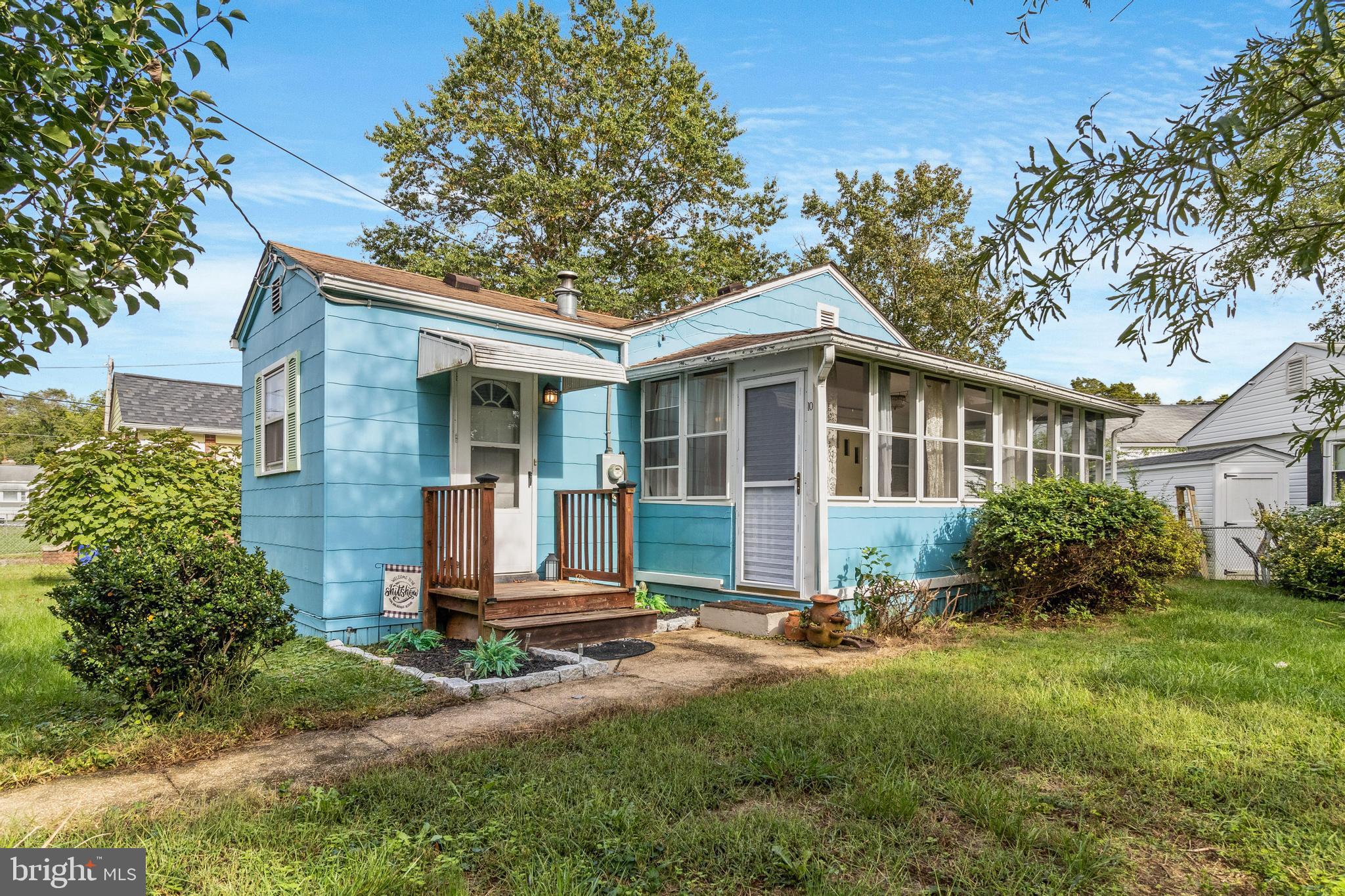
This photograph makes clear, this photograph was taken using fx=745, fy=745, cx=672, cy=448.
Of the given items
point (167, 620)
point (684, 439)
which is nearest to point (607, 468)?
point (684, 439)

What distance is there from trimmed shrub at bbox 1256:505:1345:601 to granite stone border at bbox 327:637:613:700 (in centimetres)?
984

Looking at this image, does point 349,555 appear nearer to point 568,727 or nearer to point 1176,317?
point 568,727

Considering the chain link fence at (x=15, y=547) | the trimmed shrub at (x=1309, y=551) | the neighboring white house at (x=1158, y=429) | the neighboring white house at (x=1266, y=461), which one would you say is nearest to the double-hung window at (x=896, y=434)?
the trimmed shrub at (x=1309, y=551)

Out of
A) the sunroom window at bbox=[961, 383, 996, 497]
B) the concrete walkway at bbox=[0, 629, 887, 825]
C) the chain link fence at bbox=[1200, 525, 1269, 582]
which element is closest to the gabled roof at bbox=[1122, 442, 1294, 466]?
the chain link fence at bbox=[1200, 525, 1269, 582]

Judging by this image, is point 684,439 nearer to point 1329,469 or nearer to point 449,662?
point 449,662

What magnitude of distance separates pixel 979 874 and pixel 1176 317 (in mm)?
1965

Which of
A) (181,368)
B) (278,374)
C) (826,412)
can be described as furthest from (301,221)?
(181,368)

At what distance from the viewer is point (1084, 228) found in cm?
212

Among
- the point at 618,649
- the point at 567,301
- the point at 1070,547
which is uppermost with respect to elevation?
the point at 567,301

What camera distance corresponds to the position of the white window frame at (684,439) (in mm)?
7824

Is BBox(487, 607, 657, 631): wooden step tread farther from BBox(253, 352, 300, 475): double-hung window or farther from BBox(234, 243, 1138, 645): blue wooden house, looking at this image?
BBox(253, 352, 300, 475): double-hung window

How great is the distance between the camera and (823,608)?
262 inches

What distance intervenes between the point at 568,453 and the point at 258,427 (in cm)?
354

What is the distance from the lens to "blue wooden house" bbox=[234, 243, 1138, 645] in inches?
257
